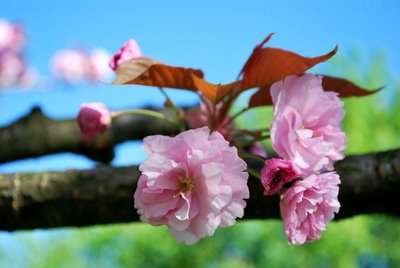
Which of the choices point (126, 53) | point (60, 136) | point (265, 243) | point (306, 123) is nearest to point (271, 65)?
point (306, 123)

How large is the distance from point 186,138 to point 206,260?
5305 millimetres

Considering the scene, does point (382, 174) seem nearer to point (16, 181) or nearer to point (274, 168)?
point (274, 168)

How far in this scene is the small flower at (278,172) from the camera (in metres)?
0.59

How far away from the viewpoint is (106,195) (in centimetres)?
88

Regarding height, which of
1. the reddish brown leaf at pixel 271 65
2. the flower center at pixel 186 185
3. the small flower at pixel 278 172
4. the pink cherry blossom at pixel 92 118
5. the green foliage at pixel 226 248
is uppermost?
the reddish brown leaf at pixel 271 65

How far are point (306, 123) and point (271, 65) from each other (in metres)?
0.08

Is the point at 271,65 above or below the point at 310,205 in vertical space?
above

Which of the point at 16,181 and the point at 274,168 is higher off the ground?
the point at 274,168

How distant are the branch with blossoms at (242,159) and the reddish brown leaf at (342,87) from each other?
10 millimetres

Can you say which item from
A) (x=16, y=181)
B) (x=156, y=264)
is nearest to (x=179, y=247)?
(x=156, y=264)

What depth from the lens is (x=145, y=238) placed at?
18.3 feet

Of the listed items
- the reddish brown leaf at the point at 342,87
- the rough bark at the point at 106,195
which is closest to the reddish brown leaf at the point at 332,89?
the reddish brown leaf at the point at 342,87

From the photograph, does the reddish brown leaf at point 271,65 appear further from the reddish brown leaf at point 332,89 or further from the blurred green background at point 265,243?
the blurred green background at point 265,243

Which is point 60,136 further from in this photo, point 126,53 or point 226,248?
point 226,248
